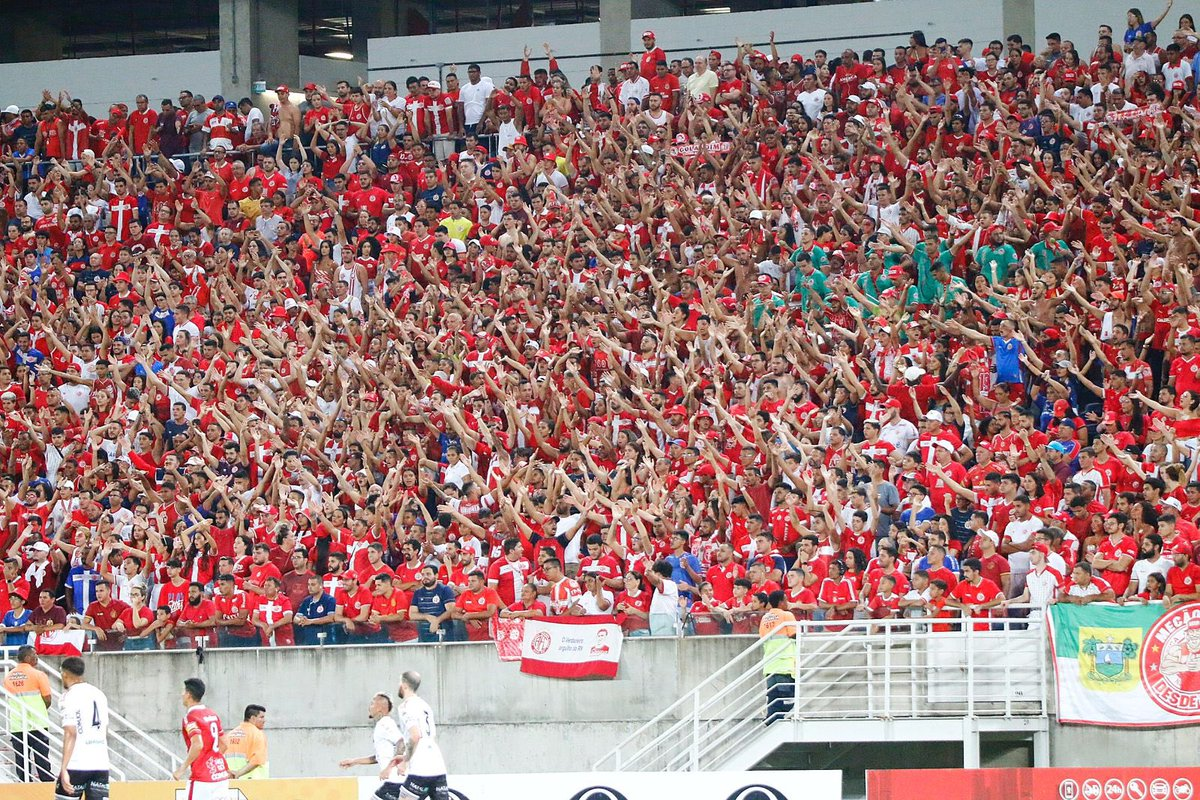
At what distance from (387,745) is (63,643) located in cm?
681

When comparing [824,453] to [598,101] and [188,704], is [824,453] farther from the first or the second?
[598,101]

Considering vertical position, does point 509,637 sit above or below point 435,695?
above

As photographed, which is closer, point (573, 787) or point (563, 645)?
point (573, 787)

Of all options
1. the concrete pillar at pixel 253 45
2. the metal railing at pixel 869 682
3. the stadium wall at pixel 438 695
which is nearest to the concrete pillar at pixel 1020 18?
the concrete pillar at pixel 253 45

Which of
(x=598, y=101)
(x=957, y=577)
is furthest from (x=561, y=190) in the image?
(x=957, y=577)

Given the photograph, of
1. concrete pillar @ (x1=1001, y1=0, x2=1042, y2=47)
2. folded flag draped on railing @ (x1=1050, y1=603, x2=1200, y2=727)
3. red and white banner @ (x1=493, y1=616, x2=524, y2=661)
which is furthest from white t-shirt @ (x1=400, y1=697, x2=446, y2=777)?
concrete pillar @ (x1=1001, y1=0, x2=1042, y2=47)

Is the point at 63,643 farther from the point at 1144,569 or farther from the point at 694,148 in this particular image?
the point at 1144,569

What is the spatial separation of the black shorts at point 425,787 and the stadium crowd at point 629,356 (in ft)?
14.3

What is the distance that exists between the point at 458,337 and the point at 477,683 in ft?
18.6

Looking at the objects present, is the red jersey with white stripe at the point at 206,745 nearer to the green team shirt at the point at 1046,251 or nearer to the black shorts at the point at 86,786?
the black shorts at the point at 86,786

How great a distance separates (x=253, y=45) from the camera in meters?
35.2

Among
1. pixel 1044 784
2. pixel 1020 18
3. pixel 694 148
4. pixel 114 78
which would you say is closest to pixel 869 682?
pixel 1044 784

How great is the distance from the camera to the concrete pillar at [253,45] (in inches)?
1380

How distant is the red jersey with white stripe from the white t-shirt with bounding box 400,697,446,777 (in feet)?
5.33
